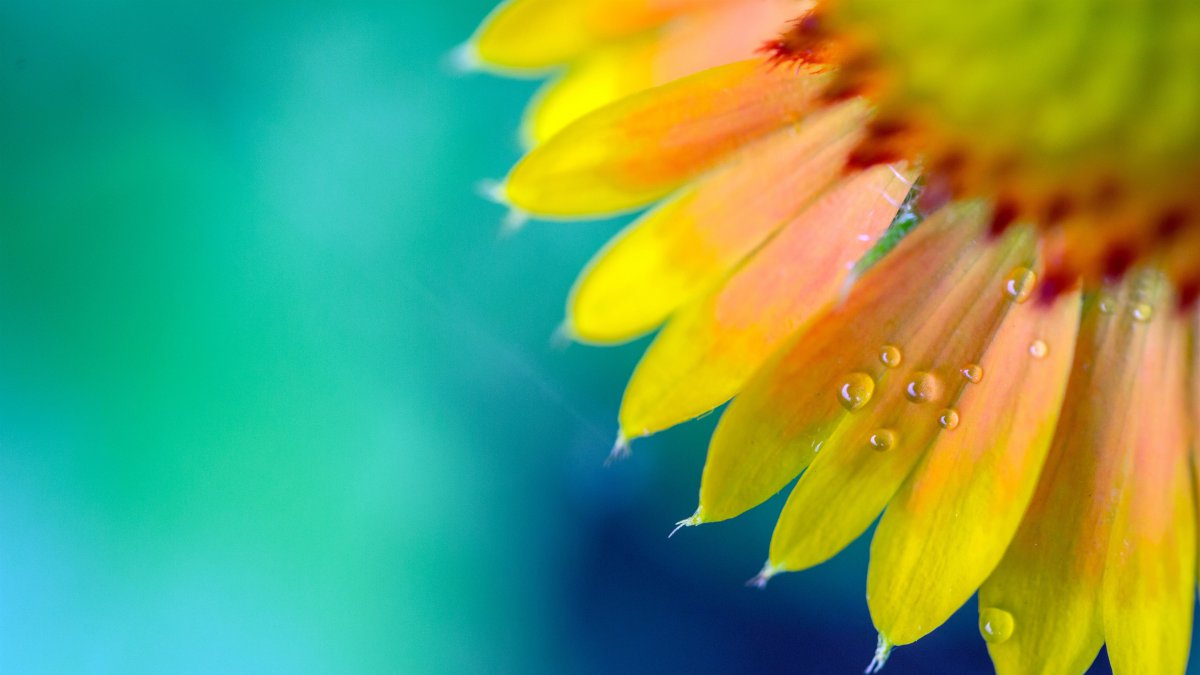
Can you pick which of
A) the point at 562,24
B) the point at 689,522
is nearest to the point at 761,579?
the point at 689,522

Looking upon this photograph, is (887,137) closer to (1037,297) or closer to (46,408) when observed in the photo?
(1037,297)

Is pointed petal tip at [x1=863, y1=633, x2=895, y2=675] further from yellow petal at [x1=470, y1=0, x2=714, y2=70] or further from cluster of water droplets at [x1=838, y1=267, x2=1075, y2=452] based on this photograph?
yellow petal at [x1=470, y1=0, x2=714, y2=70]

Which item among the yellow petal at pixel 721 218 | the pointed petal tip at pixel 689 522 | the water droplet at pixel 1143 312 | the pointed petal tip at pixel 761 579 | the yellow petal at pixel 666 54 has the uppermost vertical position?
the yellow petal at pixel 666 54

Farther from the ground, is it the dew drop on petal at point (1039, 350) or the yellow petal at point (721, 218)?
the yellow petal at point (721, 218)

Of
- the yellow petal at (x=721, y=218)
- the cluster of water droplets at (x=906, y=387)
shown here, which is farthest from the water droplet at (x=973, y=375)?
the yellow petal at (x=721, y=218)

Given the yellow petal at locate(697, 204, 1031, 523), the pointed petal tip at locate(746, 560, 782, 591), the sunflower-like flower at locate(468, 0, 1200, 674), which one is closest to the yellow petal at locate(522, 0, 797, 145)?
the sunflower-like flower at locate(468, 0, 1200, 674)

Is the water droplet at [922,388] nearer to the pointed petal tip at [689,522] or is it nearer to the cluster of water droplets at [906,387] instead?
the cluster of water droplets at [906,387]
